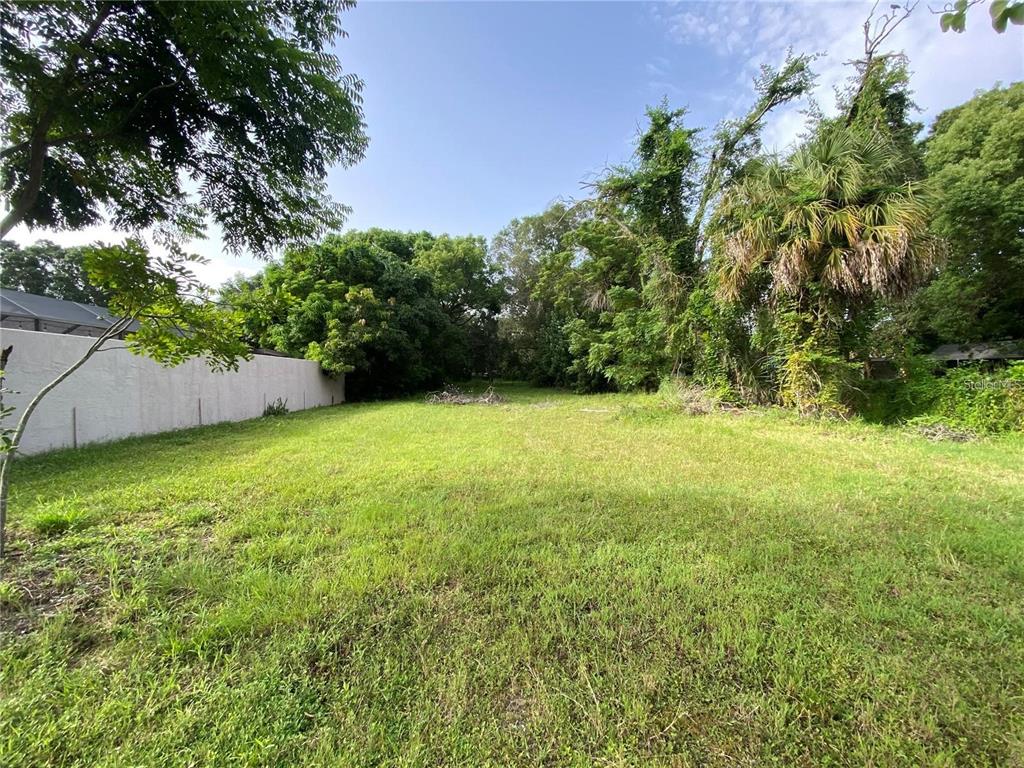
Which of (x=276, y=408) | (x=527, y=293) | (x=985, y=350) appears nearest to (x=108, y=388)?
(x=276, y=408)

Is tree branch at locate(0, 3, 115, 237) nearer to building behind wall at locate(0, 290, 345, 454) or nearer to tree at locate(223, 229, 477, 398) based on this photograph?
building behind wall at locate(0, 290, 345, 454)

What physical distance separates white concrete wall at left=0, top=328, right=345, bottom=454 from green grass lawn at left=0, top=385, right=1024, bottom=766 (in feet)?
4.61

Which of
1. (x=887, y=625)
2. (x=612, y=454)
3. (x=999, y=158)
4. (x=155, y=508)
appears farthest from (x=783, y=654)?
(x=999, y=158)

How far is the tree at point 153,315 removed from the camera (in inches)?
68.4

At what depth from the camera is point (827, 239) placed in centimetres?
609

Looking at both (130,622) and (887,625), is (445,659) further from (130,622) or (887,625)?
(887,625)

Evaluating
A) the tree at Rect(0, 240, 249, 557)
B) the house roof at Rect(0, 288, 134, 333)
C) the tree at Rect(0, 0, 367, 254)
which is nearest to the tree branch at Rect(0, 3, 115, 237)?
the tree at Rect(0, 0, 367, 254)

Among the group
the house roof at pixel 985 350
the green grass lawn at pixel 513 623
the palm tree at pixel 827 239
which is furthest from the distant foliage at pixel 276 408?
the house roof at pixel 985 350

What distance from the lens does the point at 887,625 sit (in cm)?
160

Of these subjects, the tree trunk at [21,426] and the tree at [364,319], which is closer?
the tree trunk at [21,426]

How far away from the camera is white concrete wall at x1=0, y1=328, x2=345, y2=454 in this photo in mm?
4195

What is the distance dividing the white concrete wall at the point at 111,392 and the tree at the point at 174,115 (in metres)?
1.19

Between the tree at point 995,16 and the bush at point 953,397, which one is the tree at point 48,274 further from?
the bush at point 953,397

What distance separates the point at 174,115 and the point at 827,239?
26.8ft
